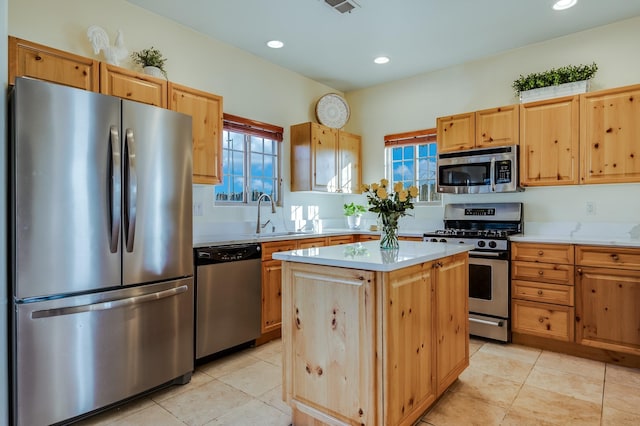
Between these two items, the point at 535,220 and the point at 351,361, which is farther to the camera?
the point at 535,220

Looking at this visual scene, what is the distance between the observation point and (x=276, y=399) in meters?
2.37

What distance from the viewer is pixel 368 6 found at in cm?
303

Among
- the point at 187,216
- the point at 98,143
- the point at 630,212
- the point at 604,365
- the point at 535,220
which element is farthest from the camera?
the point at 535,220

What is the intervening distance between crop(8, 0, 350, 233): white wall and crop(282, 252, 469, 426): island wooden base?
6.09 feet

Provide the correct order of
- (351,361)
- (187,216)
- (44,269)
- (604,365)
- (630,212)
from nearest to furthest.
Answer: (351,361) < (44,269) < (187,216) < (604,365) < (630,212)

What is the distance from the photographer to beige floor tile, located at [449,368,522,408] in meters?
2.35

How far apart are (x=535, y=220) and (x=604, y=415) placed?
6.56 ft

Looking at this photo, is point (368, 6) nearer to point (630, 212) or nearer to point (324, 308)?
point (324, 308)

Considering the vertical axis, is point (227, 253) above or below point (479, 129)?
below

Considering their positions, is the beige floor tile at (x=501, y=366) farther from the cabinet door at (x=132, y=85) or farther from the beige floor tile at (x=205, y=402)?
the cabinet door at (x=132, y=85)

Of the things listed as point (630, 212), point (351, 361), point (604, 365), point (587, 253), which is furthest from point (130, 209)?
point (630, 212)

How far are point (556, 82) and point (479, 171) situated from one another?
1.04 metres

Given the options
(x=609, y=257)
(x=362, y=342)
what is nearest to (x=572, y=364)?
(x=609, y=257)

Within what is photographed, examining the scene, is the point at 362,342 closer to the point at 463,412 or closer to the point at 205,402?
the point at 463,412
